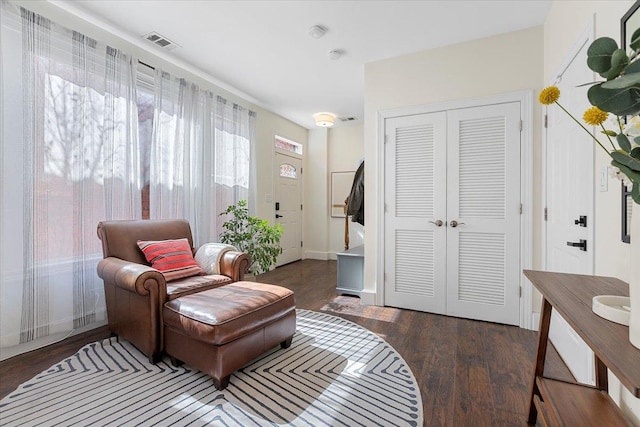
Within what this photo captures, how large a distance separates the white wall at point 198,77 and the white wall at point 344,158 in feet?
2.09

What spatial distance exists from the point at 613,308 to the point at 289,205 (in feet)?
15.7

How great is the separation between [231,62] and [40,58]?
1616mm

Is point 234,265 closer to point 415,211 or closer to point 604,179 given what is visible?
point 415,211

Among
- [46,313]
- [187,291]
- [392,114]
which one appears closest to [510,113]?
[392,114]

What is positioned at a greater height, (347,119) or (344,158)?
(347,119)

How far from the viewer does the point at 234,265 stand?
100 inches

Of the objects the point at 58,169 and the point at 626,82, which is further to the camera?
the point at 58,169

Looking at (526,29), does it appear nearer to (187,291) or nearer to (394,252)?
(394,252)

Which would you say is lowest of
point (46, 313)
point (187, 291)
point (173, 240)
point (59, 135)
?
point (46, 313)

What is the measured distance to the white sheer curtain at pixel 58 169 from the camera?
2.07 m

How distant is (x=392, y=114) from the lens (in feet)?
10.1

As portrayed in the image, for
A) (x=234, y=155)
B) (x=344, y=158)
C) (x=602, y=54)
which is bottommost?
(x=602, y=54)

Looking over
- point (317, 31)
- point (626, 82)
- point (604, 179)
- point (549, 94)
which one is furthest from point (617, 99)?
point (317, 31)

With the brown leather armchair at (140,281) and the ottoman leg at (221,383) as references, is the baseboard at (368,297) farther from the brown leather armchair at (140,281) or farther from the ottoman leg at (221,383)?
the ottoman leg at (221,383)
